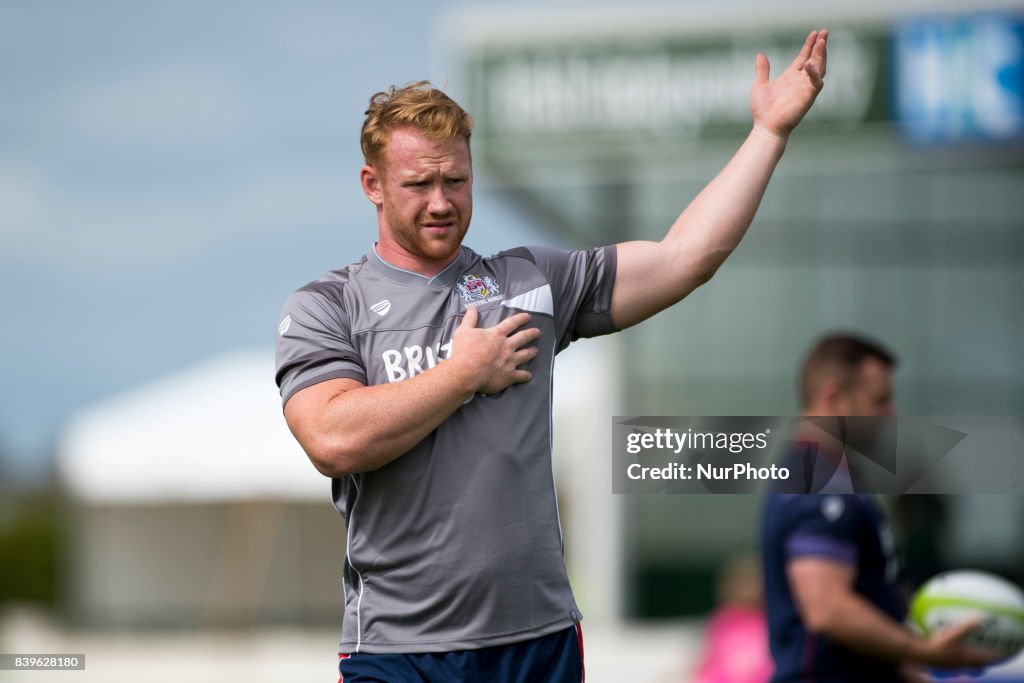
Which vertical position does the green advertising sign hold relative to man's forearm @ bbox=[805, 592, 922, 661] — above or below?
above

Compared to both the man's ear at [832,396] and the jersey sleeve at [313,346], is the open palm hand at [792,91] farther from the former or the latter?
the man's ear at [832,396]

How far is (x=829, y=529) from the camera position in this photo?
13.8ft

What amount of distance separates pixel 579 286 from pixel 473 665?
946mm

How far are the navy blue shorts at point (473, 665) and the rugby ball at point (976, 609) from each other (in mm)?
2054

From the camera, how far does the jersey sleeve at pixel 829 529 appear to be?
419 cm

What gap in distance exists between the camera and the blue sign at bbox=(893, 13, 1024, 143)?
512 inches

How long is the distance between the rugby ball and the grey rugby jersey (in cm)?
206

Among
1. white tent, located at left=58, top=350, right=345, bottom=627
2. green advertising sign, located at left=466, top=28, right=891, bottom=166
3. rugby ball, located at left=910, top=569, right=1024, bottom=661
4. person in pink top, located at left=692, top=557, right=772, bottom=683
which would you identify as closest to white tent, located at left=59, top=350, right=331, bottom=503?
white tent, located at left=58, top=350, right=345, bottom=627

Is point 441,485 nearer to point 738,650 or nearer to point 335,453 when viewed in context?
point 335,453

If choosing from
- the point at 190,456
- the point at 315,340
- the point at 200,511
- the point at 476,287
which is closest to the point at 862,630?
the point at 476,287

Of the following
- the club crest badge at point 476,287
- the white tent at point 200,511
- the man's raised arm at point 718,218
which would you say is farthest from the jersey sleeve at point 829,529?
the white tent at point 200,511

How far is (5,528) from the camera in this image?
3112 centimetres

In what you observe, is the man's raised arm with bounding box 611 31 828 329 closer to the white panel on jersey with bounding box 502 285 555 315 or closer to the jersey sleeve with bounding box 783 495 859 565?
the white panel on jersey with bounding box 502 285 555 315

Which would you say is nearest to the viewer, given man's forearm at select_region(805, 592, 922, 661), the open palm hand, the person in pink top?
the open palm hand
